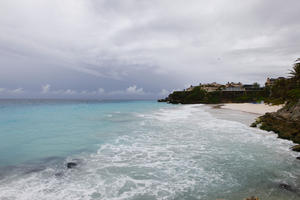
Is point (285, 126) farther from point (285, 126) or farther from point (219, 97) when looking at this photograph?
point (219, 97)

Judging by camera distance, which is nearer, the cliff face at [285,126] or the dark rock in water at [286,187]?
the dark rock in water at [286,187]

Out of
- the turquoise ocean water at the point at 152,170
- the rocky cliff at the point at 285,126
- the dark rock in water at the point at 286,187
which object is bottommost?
the turquoise ocean water at the point at 152,170

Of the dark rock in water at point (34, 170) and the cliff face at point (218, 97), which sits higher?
the cliff face at point (218, 97)

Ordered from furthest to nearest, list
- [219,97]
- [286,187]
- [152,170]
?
[219,97] < [152,170] < [286,187]

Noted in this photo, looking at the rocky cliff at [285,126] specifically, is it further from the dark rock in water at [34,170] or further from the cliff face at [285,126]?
the dark rock in water at [34,170]

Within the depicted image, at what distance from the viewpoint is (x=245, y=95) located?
8138 centimetres

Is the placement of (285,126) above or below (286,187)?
above

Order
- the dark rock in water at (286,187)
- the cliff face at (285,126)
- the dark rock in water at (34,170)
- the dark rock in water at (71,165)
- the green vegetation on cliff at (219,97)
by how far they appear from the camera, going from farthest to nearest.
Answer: the green vegetation on cliff at (219,97), the cliff face at (285,126), the dark rock in water at (71,165), the dark rock in water at (34,170), the dark rock in water at (286,187)

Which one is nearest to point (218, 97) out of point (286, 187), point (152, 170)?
point (286, 187)

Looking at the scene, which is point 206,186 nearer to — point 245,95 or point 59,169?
point 59,169

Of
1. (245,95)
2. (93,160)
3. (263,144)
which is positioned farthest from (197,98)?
(93,160)

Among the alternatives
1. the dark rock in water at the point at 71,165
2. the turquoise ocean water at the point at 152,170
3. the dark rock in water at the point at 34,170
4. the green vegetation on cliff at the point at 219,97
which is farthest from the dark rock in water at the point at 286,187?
the green vegetation on cliff at the point at 219,97

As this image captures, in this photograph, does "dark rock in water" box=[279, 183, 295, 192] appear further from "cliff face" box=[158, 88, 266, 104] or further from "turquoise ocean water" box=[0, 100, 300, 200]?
"cliff face" box=[158, 88, 266, 104]

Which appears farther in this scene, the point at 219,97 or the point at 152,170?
the point at 219,97
